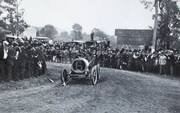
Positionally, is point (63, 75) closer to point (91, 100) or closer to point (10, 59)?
point (10, 59)

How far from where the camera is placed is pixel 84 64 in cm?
1563

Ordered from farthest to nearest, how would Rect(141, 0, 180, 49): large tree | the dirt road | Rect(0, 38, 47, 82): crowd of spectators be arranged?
Rect(141, 0, 180, 49): large tree → Rect(0, 38, 47, 82): crowd of spectators → the dirt road

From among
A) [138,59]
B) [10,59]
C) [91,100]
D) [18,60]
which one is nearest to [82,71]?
[18,60]

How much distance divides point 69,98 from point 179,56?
12781 mm

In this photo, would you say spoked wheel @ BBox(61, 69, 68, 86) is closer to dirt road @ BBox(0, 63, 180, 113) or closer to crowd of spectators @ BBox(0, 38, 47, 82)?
dirt road @ BBox(0, 63, 180, 113)

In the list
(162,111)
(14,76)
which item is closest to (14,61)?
(14,76)

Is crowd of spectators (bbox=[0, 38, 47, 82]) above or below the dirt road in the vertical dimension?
above

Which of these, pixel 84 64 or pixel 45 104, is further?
pixel 84 64

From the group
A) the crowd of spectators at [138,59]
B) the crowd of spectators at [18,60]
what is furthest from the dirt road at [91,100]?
the crowd of spectators at [138,59]

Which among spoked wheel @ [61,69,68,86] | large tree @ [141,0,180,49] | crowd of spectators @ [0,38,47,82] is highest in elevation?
large tree @ [141,0,180,49]

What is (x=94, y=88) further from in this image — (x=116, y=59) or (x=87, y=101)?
(x=116, y=59)

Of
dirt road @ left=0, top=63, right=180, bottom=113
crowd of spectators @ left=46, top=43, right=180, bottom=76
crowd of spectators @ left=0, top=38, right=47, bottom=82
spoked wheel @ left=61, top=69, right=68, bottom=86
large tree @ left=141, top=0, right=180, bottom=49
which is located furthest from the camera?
large tree @ left=141, top=0, right=180, bottom=49

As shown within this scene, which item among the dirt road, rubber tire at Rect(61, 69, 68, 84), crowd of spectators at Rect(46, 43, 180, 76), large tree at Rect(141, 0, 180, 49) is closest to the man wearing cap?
the dirt road

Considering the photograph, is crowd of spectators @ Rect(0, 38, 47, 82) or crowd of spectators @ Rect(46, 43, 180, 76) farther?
crowd of spectators @ Rect(46, 43, 180, 76)
